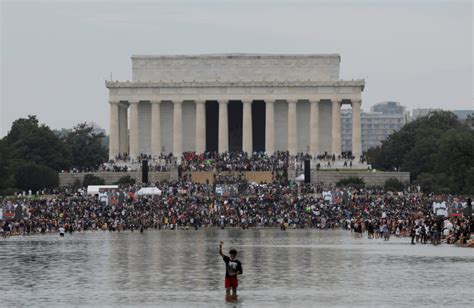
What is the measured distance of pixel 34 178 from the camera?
13825 centimetres

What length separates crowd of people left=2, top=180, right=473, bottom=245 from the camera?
102 m

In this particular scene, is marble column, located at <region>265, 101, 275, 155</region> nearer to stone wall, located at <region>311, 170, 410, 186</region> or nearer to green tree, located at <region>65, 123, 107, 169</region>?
stone wall, located at <region>311, 170, 410, 186</region>

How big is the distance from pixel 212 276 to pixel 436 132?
123m

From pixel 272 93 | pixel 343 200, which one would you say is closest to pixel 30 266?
pixel 343 200

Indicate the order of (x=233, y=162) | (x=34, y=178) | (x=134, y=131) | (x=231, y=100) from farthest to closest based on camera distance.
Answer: (x=134, y=131), (x=231, y=100), (x=233, y=162), (x=34, y=178)

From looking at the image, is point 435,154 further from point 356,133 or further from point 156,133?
point 156,133

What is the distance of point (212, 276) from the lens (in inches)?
1921

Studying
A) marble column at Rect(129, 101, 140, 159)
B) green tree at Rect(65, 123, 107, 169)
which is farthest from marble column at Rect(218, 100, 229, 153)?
green tree at Rect(65, 123, 107, 169)

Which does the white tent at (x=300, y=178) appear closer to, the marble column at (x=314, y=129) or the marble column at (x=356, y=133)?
the marble column at (x=356, y=133)

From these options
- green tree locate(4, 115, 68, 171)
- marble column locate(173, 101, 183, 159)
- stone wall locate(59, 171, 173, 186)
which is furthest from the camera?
marble column locate(173, 101, 183, 159)

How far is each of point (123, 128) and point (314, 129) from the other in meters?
22.9

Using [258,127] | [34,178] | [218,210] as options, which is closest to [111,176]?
[34,178]

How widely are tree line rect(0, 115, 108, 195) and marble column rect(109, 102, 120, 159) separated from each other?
4136mm

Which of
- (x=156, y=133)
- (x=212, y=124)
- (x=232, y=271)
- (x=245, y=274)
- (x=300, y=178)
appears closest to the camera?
(x=232, y=271)
